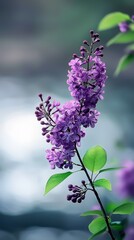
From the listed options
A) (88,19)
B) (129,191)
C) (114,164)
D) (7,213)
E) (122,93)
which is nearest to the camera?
(129,191)

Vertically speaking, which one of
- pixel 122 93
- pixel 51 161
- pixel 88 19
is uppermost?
pixel 88 19

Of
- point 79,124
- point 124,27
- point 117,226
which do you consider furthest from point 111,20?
point 117,226

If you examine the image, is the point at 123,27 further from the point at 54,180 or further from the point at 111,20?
the point at 54,180

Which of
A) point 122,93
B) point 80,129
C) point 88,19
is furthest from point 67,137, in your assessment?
point 122,93

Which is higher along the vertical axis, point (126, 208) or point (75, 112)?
point (75, 112)

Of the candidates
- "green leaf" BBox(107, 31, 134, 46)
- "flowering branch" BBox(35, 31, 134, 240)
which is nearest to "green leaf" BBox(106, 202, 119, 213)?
"flowering branch" BBox(35, 31, 134, 240)

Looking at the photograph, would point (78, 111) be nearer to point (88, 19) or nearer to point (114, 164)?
point (114, 164)

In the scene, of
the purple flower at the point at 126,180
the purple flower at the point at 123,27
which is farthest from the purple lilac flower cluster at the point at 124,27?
the purple flower at the point at 126,180
